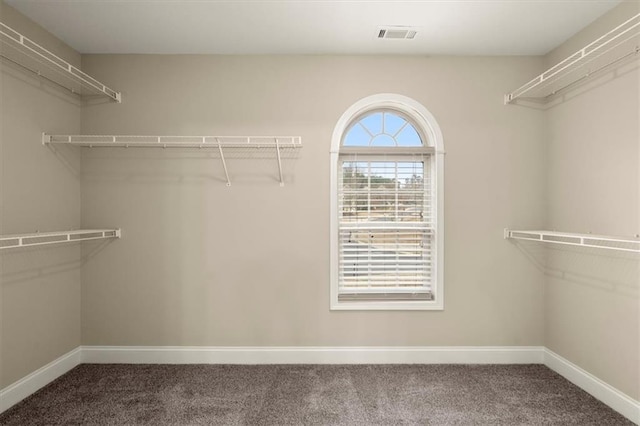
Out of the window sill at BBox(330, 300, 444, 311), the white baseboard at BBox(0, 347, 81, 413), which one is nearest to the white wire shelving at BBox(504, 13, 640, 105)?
the window sill at BBox(330, 300, 444, 311)

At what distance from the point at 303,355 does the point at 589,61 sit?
286 cm

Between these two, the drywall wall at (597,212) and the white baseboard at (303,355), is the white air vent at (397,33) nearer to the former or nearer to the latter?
the drywall wall at (597,212)

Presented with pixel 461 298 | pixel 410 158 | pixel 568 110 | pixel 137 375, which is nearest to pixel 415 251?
pixel 461 298

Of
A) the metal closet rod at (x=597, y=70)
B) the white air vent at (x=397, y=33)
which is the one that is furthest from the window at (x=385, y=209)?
the metal closet rod at (x=597, y=70)

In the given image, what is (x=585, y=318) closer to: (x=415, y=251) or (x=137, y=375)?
(x=415, y=251)

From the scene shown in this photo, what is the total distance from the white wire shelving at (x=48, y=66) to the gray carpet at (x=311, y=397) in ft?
6.91

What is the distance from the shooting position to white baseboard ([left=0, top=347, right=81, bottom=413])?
216 cm

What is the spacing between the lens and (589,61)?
2.22 m

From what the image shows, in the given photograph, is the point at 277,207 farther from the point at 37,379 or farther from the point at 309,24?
the point at 37,379

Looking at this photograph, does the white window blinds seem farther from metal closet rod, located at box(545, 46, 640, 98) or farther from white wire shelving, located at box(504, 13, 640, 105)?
metal closet rod, located at box(545, 46, 640, 98)

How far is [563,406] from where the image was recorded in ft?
7.27

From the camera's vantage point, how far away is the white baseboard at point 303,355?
2812 mm

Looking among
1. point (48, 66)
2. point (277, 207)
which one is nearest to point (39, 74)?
point (48, 66)

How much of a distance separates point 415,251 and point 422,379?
0.97m
